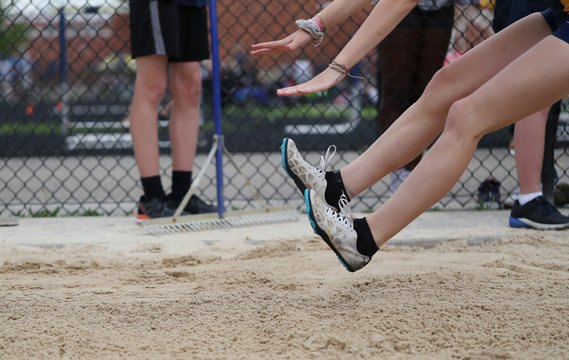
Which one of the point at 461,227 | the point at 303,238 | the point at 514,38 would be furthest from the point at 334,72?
the point at 461,227

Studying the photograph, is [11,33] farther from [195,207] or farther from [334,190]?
[334,190]

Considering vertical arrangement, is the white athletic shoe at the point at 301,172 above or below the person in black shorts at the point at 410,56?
below

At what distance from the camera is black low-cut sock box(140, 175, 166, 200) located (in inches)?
137

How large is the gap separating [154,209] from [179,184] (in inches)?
8.0

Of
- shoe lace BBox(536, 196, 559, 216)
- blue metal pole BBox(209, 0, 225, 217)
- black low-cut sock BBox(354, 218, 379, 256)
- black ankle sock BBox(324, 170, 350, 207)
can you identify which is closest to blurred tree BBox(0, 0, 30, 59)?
blue metal pole BBox(209, 0, 225, 217)

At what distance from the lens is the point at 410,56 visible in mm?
4020

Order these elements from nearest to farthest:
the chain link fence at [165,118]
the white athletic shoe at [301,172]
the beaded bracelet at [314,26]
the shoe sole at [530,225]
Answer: the beaded bracelet at [314,26] → the white athletic shoe at [301,172] → the shoe sole at [530,225] → the chain link fence at [165,118]

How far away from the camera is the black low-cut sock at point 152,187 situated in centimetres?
349

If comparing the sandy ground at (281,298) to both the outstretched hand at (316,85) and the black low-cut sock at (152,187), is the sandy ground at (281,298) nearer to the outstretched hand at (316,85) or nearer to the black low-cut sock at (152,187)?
the black low-cut sock at (152,187)

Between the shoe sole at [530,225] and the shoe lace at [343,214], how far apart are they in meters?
1.41

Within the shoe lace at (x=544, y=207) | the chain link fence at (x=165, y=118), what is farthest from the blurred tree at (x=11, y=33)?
the shoe lace at (x=544, y=207)

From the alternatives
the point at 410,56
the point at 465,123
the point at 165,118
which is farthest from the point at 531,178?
the point at 165,118

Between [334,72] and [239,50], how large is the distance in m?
6.55

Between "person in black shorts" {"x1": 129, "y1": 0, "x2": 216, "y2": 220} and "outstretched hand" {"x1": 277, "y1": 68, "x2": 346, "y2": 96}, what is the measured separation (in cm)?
154
